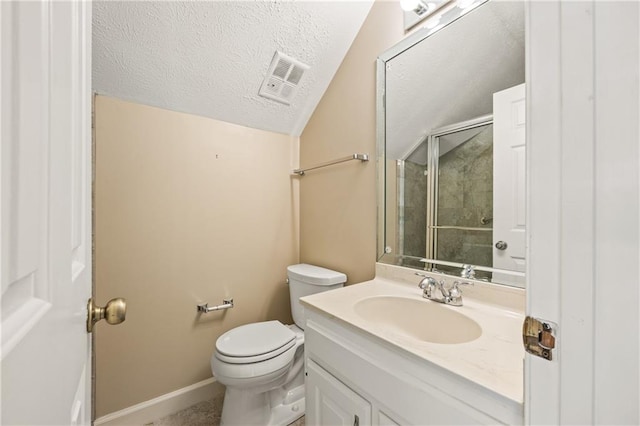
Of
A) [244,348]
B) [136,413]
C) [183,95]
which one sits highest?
[183,95]

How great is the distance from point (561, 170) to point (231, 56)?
5.06 ft

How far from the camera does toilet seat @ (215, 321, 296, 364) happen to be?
123 cm

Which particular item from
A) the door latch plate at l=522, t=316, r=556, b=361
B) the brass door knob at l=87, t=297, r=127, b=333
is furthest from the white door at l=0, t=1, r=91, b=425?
the door latch plate at l=522, t=316, r=556, b=361

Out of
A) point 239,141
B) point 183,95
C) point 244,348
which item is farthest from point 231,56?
point 244,348

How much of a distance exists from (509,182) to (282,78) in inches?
51.8

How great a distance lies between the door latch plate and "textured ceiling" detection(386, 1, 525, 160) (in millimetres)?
895

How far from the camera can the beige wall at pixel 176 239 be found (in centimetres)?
135

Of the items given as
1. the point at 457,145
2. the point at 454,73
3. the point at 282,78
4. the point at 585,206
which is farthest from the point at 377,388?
the point at 282,78

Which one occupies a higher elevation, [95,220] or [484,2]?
[484,2]

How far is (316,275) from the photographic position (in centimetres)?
156

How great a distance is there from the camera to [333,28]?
1.46 m

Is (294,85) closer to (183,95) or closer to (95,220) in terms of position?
(183,95)

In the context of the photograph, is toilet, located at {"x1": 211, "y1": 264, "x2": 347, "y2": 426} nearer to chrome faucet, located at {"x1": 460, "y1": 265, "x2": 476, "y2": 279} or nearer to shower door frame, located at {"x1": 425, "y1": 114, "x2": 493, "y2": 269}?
shower door frame, located at {"x1": 425, "y1": 114, "x2": 493, "y2": 269}

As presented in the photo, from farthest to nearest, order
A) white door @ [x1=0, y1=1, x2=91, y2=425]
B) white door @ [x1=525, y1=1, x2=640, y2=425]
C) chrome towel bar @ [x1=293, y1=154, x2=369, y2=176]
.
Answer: chrome towel bar @ [x1=293, y1=154, x2=369, y2=176] < white door @ [x1=525, y1=1, x2=640, y2=425] < white door @ [x1=0, y1=1, x2=91, y2=425]
